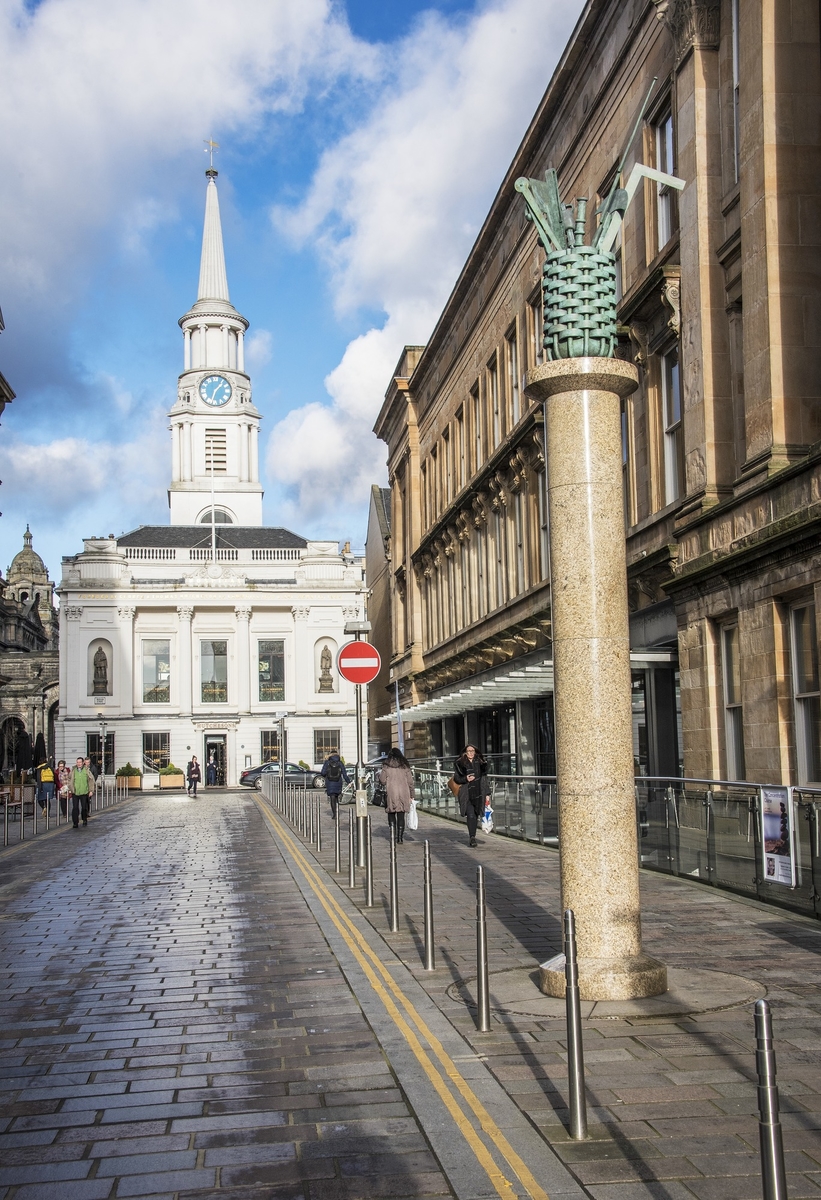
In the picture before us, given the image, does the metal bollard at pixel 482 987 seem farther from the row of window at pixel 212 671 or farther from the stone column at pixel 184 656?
the row of window at pixel 212 671

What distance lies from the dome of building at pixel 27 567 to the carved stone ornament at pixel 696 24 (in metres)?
125

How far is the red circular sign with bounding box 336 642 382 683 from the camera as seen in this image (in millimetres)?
17922

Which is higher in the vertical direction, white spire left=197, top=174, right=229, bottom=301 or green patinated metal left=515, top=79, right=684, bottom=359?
white spire left=197, top=174, right=229, bottom=301

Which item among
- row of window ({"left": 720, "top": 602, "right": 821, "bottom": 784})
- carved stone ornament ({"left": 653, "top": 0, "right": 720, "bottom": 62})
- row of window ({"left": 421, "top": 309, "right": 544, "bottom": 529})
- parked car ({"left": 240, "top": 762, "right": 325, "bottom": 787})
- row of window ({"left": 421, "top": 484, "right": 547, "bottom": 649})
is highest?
carved stone ornament ({"left": 653, "top": 0, "right": 720, "bottom": 62})

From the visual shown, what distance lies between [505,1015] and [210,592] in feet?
239

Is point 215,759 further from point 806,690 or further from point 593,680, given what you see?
point 593,680

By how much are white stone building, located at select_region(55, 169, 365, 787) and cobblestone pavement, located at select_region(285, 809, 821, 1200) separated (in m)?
65.7

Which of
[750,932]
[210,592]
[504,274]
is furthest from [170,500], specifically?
[750,932]

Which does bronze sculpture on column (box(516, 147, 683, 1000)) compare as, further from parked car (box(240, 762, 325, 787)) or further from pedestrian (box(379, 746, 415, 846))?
parked car (box(240, 762, 325, 787))

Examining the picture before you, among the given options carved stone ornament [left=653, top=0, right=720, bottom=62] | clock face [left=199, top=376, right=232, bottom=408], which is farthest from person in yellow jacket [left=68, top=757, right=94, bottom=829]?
clock face [left=199, top=376, right=232, bottom=408]

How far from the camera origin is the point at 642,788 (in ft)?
52.1

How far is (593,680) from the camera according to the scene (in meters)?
9.05

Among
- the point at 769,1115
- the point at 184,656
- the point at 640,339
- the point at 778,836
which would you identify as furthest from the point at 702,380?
the point at 184,656

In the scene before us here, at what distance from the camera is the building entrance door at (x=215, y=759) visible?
7838 centimetres
